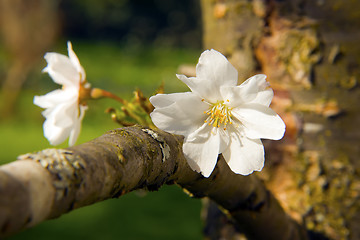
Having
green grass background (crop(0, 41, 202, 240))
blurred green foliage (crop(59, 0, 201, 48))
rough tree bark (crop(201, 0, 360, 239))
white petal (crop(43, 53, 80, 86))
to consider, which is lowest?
green grass background (crop(0, 41, 202, 240))

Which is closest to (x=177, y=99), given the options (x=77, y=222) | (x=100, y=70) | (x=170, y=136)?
Result: (x=170, y=136)

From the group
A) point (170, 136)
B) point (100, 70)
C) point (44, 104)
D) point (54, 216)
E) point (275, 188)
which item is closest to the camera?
point (54, 216)

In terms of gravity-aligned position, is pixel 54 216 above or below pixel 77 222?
above

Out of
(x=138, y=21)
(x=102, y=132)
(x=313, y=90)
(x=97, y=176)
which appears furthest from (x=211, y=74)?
(x=138, y=21)

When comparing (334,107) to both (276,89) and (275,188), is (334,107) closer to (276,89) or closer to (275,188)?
(276,89)

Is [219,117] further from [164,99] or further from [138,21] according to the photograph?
[138,21]

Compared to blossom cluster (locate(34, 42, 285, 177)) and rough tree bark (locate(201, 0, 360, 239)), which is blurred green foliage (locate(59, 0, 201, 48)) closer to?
rough tree bark (locate(201, 0, 360, 239))

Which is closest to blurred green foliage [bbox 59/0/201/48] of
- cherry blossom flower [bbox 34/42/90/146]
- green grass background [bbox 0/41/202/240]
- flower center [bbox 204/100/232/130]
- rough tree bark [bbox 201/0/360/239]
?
green grass background [bbox 0/41/202/240]
